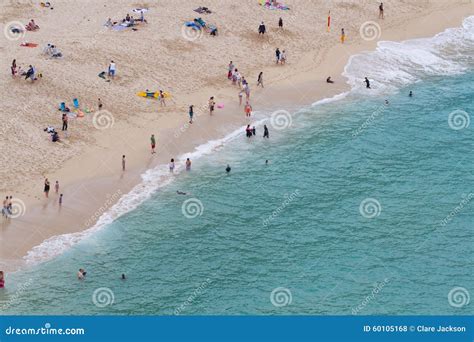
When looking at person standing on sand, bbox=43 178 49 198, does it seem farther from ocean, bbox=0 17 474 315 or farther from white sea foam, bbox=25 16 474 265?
white sea foam, bbox=25 16 474 265

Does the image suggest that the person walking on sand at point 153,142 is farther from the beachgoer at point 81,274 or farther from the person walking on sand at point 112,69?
the beachgoer at point 81,274

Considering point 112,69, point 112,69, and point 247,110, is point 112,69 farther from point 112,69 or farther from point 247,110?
point 247,110

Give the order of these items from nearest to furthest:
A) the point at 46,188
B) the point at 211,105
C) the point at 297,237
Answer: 1. the point at 297,237
2. the point at 46,188
3. the point at 211,105

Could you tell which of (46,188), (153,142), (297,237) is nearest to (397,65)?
(153,142)

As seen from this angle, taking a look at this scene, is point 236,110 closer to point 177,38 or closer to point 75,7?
point 177,38
